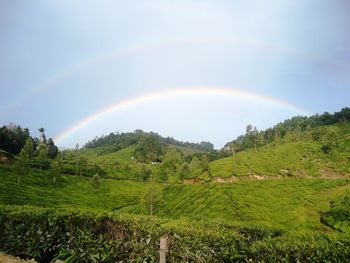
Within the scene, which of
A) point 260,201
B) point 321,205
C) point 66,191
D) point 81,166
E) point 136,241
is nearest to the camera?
point 136,241

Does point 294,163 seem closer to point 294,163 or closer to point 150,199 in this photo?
point 294,163

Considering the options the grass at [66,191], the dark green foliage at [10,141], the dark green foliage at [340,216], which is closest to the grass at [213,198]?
the grass at [66,191]

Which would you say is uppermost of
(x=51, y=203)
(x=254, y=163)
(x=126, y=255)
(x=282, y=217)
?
(x=254, y=163)

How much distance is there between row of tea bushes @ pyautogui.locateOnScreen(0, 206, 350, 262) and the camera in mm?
10928

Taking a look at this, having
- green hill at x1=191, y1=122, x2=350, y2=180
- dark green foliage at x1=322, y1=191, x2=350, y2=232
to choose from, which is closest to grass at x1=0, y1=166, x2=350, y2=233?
dark green foliage at x1=322, y1=191, x2=350, y2=232

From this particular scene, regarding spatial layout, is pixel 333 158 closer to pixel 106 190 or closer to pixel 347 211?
pixel 347 211

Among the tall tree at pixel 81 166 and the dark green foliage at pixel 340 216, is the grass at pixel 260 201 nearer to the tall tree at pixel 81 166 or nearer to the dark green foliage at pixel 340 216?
the dark green foliage at pixel 340 216

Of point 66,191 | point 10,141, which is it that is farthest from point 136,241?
point 10,141

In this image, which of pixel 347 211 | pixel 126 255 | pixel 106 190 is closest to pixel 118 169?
pixel 106 190

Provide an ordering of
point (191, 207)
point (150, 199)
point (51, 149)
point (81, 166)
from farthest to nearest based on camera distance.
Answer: point (51, 149)
point (81, 166)
point (150, 199)
point (191, 207)

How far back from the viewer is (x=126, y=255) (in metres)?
14.4

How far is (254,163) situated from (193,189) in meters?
32.4

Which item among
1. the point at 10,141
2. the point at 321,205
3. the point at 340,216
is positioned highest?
the point at 10,141

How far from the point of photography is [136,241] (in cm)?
1464
